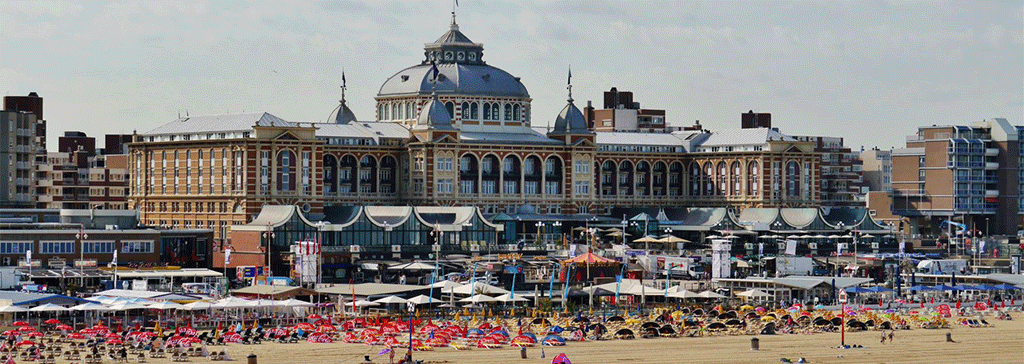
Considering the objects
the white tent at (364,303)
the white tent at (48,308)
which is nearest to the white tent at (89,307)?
the white tent at (48,308)

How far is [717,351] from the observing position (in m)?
119

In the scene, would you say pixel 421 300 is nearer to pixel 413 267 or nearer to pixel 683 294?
pixel 683 294

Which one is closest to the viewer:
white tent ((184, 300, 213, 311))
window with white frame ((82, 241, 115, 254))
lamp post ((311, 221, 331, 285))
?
white tent ((184, 300, 213, 311))

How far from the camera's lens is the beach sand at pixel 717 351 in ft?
371

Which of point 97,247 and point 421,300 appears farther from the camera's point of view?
point 97,247

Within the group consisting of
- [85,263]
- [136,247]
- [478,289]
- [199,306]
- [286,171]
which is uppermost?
[286,171]

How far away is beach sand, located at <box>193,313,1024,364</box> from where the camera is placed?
4457 inches

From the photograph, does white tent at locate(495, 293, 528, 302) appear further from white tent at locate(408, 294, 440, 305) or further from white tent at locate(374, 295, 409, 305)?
white tent at locate(374, 295, 409, 305)

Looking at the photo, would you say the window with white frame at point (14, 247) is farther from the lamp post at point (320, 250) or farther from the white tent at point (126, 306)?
the white tent at point (126, 306)

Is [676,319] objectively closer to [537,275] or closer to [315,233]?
[537,275]

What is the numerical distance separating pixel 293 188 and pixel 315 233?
70.8ft

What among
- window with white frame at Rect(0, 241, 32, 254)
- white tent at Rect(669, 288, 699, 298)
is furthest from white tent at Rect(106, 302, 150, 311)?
white tent at Rect(669, 288, 699, 298)

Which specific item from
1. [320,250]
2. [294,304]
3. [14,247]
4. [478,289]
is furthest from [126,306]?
Answer: [320,250]

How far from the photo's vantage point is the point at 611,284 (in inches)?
6132
